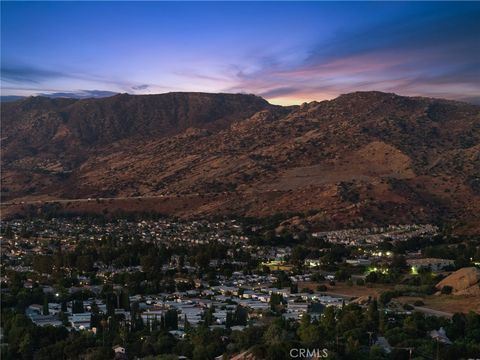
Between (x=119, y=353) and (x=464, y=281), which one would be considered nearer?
(x=119, y=353)

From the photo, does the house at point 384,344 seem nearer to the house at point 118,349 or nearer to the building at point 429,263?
the house at point 118,349

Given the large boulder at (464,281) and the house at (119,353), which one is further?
the large boulder at (464,281)

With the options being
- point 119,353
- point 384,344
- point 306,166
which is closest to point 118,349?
point 119,353

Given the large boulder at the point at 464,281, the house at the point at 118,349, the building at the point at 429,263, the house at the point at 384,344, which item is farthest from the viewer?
the building at the point at 429,263

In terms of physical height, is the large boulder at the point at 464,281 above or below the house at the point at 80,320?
above

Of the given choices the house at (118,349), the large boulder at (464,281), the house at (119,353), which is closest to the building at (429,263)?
the large boulder at (464,281)
